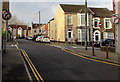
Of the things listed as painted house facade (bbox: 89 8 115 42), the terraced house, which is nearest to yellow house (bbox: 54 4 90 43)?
the terraced house

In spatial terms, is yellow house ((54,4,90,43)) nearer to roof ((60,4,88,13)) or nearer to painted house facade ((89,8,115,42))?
roof ((60,4,88,13))

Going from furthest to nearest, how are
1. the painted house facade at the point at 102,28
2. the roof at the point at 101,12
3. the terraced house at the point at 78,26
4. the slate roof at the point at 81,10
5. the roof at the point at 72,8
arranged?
the roof at the point at 101,12 < the painted house facade at the point at 102,28 < the slate roof at the point at 81,10 < the roof at the point at 72,8 < the terraced house at the point at 78,26

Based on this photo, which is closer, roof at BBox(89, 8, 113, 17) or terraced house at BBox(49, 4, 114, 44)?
terraced house at BBox(49, 4, 114, 44)

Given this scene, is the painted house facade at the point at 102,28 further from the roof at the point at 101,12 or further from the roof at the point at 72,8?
the roof at the point at 72,8

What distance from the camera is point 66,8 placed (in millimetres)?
41750

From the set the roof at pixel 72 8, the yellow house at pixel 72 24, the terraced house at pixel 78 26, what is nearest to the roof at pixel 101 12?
the terraced house at pixel 78 26

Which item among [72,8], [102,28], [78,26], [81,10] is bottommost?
[102,28]

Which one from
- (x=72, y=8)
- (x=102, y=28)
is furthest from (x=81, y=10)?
(x=102, y=28)

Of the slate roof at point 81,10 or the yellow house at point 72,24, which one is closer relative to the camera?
the yellow house at point 72,24

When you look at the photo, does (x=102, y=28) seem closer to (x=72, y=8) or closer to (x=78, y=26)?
(x=78, y=26)

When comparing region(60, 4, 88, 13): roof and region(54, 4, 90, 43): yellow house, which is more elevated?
region(60, 4, 88, 13): roof

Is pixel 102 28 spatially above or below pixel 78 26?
below

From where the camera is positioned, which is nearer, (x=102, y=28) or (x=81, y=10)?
(x=81, y=10)

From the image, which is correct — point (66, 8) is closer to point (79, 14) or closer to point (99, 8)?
point (79, 14)
